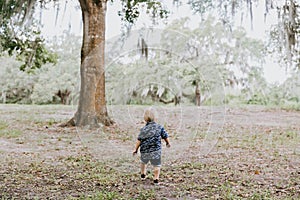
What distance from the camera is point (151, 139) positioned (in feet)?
12.5

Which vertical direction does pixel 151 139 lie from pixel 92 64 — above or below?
below

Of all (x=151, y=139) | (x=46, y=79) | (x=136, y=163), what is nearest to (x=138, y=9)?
(x=136, y=163)

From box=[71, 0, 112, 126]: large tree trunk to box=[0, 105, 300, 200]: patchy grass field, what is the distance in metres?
0.35

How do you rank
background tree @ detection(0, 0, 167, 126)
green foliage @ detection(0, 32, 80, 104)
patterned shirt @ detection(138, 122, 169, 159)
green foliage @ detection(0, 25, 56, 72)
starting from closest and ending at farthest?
patterned shirt @ detection(138, 122, 169, 159) → background tree @ detection(0, 0, 167, 126) → green foliage @ detection(0, 25, 56, 72) → green foliage @ detection(0, 32, 80, 104)

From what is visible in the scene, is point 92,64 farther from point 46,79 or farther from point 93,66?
point 46,79

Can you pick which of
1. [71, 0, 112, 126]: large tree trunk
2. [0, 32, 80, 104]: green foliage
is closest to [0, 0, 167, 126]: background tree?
[71, 0, 112, 126]: large tree trunk

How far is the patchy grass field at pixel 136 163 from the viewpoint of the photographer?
362 centimetres

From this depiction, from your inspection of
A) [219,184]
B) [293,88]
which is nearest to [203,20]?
[293,88]

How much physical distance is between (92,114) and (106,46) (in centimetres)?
155

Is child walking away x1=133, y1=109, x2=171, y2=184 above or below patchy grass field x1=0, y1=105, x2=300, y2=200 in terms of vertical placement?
above

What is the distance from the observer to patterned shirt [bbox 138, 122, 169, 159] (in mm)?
3799

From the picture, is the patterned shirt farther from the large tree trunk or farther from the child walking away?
A: the large tree trunk

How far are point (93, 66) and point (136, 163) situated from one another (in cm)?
386

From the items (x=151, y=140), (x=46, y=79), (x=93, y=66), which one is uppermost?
(x=46, y=79)
